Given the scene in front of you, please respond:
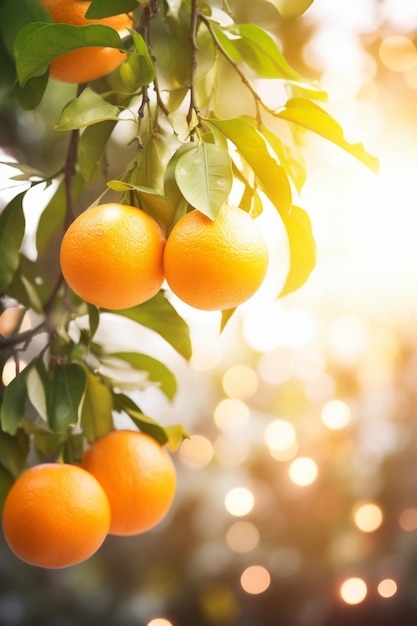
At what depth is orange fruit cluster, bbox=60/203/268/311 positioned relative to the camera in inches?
13.5

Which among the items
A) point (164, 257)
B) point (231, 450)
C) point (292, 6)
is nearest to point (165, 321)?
point (164, 257)

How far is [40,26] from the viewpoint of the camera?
1.22 feet

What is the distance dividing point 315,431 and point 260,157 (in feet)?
2.97

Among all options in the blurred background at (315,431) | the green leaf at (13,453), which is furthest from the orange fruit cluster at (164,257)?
the blurred background at (315,431)

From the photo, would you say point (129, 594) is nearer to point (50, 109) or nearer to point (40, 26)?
point (50, 109)

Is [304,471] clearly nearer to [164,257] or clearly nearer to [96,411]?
[96,411]

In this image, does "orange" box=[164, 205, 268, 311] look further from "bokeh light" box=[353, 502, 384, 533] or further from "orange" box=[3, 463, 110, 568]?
"bokeh light" box=[353, 502, 384, 533]

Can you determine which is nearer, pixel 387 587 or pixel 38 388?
pixel 38 388

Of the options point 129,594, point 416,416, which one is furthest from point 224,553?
point 416,416

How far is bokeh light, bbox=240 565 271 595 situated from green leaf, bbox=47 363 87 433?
2.78ft

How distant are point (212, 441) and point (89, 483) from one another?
2.68 feet

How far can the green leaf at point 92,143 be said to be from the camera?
462 mm

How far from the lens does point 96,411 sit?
52 centimetres

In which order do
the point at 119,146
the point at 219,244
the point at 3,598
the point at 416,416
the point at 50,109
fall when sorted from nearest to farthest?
the point at 219,244 → the point at 50,109 → the point at 119,146 → the point at 3,598 → the point at 416,416
